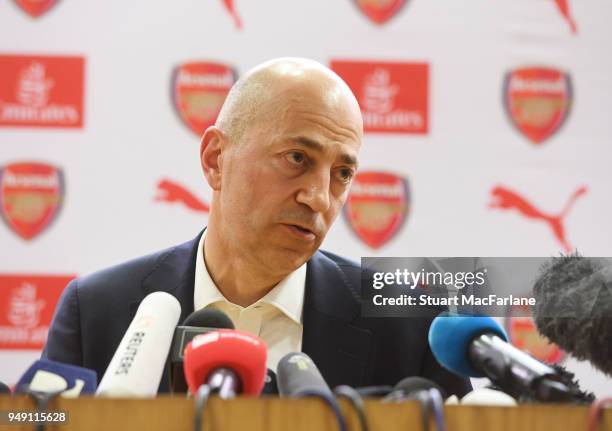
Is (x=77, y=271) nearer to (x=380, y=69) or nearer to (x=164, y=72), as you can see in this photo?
(x=164, y=72)

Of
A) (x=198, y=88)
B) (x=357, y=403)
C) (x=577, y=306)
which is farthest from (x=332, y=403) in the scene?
(x=198, y=88)

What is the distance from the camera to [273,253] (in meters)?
1.55

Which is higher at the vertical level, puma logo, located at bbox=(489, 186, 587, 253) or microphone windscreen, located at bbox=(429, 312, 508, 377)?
puma logo, located at bbox=(489, 186, 587, 253)

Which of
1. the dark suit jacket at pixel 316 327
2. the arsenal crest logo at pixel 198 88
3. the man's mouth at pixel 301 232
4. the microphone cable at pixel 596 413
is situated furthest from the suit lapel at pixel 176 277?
the microphone cable at pixel 596 413

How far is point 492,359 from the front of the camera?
85 cm

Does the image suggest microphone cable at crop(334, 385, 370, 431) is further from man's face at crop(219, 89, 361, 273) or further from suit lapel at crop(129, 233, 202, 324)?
suit lapel at crop(129, 233, 202, 324)

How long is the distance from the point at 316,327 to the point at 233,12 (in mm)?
1212

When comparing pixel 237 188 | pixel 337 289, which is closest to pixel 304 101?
A: pixel 237 188

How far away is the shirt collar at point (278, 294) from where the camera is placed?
162 cm

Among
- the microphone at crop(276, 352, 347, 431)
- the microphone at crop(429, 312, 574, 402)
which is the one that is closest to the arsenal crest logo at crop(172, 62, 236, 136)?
the microphone at crop(429, 312, 574, 402)

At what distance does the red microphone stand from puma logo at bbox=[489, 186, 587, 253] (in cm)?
171

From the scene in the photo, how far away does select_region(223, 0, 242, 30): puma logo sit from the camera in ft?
7.99

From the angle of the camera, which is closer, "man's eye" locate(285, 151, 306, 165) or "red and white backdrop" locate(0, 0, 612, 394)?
"man's eye" locate(285, 151, 306, 165)

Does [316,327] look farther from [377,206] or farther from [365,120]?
[365,120]
